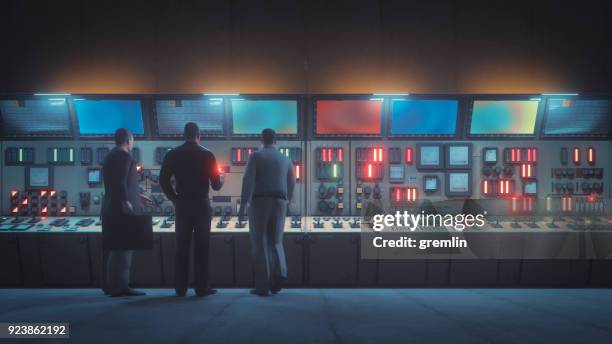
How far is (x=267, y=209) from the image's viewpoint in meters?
4.22

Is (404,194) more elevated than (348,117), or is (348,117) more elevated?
(348,117)

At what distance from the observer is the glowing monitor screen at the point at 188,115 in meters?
5.32

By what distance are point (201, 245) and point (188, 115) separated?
71.4 inches

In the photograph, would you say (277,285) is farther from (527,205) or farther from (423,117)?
(527,205)

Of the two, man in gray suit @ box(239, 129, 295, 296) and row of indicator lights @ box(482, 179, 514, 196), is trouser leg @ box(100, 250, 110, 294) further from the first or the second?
row of indicator lights @ box(482, 179, 514, 196)

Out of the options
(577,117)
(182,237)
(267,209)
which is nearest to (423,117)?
(577,117)

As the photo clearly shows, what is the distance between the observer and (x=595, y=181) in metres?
5.50

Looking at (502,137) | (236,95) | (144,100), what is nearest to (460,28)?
(502,137)

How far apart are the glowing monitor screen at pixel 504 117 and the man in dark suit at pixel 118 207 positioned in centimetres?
337

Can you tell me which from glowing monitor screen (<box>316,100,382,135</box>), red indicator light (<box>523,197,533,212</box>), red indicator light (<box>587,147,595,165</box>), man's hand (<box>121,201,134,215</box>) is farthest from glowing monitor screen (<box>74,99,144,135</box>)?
red indicator light (<box>587,147,595,165</box>)

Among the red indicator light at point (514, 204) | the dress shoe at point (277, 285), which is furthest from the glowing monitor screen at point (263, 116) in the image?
the red indicator light at point (514, 204)

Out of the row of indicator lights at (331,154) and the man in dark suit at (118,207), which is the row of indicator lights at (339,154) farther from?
the man in dark suit at (118,207)

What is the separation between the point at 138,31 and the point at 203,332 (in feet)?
12.7

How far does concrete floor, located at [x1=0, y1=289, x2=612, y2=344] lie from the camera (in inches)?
113
